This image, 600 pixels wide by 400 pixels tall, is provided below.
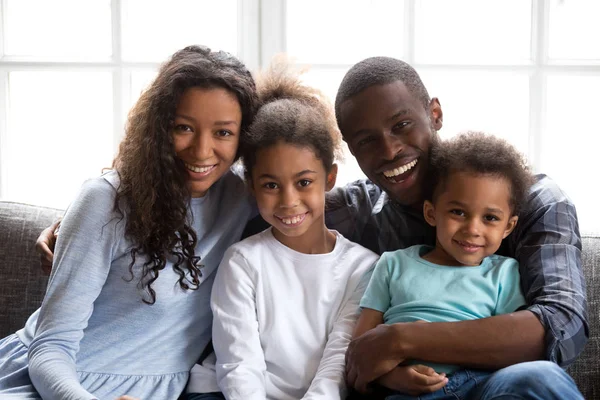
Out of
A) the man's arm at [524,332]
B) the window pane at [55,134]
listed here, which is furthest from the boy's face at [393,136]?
the window pane at [55,134]

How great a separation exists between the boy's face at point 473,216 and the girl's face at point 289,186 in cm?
31

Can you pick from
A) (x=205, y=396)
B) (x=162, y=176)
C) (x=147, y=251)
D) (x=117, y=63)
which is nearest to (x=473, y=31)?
(x=117, y=63)

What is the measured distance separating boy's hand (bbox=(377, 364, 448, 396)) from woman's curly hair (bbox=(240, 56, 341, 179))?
54 centimetres

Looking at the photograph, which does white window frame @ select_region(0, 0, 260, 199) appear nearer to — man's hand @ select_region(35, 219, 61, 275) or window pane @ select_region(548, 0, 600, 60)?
man's hand @ select_region(35, 219, 61, 275)

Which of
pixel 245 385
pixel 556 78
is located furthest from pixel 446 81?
pixel 245 385

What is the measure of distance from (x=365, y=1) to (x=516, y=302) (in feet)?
4.57

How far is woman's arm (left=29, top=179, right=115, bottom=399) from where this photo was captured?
1.69 meters

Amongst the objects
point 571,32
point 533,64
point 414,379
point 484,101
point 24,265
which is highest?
point 571,32

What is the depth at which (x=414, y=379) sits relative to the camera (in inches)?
63.2

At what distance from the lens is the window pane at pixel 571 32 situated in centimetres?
266

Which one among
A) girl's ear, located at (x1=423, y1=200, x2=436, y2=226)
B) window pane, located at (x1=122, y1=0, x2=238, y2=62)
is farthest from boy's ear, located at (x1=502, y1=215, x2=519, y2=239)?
window pane, located at (x1=122, y1=0, x2=238, y2=62)

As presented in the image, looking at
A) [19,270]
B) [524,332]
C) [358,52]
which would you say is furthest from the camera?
[358,52]

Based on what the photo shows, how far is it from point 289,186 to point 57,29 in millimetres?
1512

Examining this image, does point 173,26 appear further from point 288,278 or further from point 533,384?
point 533,384
